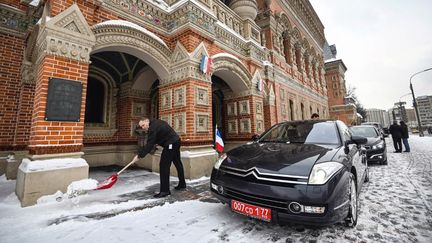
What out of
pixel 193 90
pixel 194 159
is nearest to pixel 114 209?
pixel 194 159

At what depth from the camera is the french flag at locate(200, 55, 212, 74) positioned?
580 centimetres

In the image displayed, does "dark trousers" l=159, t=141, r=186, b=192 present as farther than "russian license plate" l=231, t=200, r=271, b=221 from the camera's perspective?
Yes

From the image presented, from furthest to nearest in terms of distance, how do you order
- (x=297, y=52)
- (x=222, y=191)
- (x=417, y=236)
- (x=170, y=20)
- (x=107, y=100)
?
1. (x=297, y=52)
2. (x=107, y=100)
3. (x=170, y=20)
4. (x=222, y=191)
5. (x=417, y=236)

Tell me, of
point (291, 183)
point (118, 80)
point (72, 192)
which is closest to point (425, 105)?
point (118, 80)

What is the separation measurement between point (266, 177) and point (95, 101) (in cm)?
757

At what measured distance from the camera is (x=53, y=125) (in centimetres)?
358

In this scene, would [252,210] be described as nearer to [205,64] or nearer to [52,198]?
[52,198]

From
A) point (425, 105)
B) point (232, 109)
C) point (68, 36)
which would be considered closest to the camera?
point (68, 36)

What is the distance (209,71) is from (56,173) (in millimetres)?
4434

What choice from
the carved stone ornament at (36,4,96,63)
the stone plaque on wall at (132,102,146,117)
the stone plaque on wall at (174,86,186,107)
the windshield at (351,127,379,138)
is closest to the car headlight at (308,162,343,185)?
the stone plaque on wall at (174,86,186,107)

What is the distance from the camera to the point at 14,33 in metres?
5.19

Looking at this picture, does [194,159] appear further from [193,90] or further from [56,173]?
[56,173]

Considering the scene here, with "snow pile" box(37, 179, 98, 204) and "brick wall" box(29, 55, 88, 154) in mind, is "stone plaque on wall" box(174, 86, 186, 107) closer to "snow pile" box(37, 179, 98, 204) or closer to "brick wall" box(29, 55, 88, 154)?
"brick wall" box(29, 55, 88, 154)

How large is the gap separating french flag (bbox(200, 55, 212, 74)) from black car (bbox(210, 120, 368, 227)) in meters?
3.46
